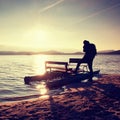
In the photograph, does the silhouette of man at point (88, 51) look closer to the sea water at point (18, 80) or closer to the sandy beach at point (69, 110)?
the sea water at point (18, 80)

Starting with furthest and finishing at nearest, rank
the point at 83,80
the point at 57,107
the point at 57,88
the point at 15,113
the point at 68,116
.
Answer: the point at 83,80, the point at 57,88, the point at 57,107, the point at 15,113, the point at 68,116

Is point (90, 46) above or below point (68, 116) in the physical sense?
above

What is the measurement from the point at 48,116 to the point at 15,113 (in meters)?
1.36

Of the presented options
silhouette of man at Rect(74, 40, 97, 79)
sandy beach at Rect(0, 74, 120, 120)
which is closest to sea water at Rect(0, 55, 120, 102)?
sandy beach at Rect(0, 74, 120, 120)

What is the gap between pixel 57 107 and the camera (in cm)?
893

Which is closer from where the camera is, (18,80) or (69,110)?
(69,110)

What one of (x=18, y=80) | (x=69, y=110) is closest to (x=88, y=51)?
(x=69, y=110)

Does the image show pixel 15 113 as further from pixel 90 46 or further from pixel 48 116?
pixel 90 46

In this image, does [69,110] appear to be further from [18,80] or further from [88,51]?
[18,80]

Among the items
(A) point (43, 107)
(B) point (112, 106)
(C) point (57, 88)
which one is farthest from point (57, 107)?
(C) point (57, 88)

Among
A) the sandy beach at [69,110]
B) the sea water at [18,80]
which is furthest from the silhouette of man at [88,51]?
the sandy beach at [69,110]

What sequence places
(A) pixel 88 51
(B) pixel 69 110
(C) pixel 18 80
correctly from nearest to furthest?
(B) pixel 69 110
(A) pixel 88 51
(C) pixel 18 80

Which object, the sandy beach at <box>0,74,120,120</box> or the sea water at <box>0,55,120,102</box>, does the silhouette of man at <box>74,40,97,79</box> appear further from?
the sandy beach at <box>0,74,120,120</box>

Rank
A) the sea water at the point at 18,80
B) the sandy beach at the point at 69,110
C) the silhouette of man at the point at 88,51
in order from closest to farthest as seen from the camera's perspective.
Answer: the sandy beach at the point at 69,110 < the sea water at the point at 18,80 < the silhouette of man at the point at 88,51
